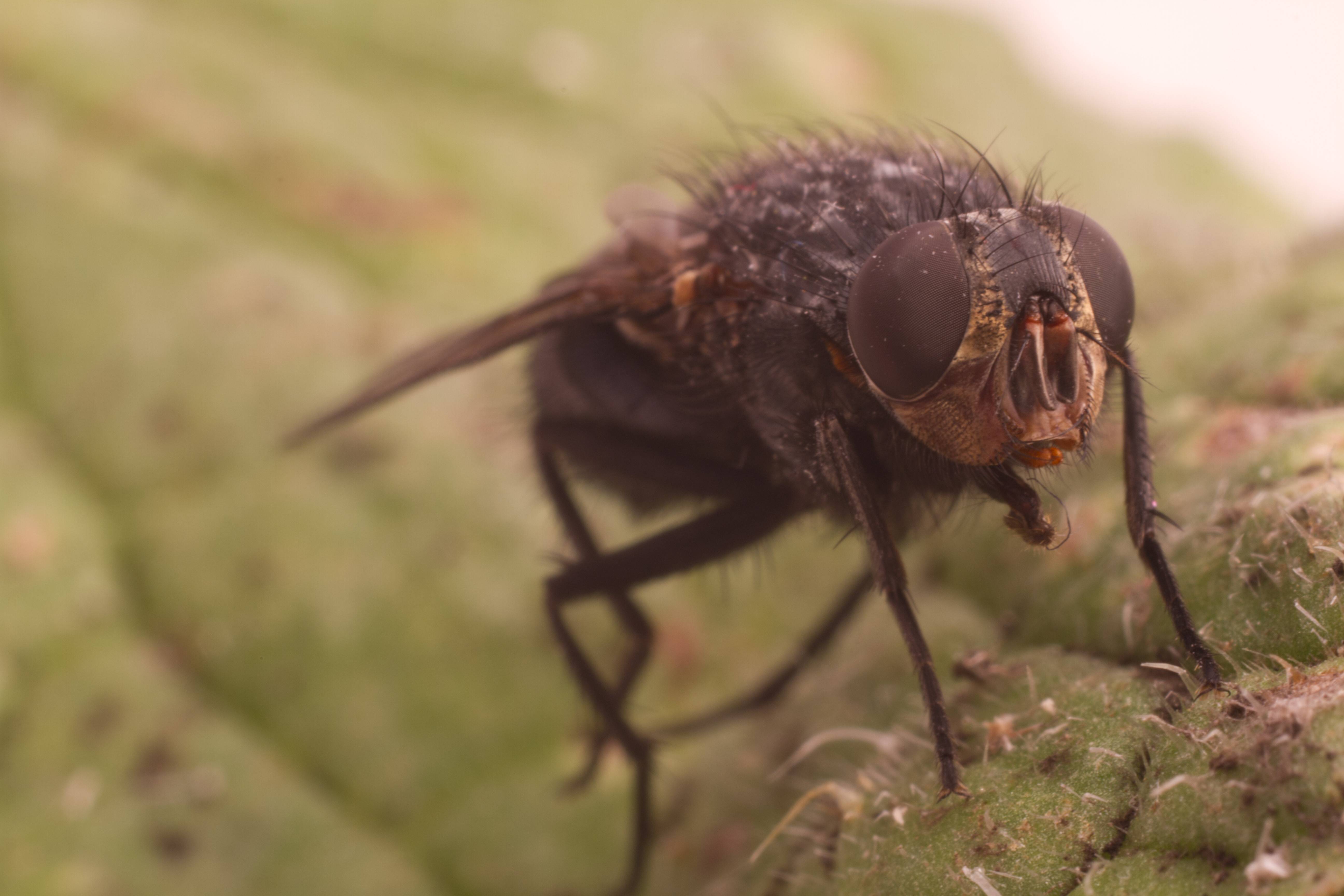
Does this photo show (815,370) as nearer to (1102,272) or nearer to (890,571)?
(890,571)

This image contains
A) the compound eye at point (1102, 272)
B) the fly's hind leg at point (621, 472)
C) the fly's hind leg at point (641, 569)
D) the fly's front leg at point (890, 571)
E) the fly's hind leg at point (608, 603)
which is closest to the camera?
the fly's front leg at point (890, 571)

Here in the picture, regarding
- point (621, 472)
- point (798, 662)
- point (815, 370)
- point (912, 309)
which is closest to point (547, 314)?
point (621, 472)

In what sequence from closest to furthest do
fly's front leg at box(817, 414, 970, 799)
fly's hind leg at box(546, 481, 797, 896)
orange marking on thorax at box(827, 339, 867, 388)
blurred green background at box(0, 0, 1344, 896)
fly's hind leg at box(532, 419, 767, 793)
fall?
fly's front leg at box(817, 414, 970, 799)
orange marking on thorax at box(827, 339, 867, 388)
blurred green background at box(0, 0, 1344, 896)
fly's hind leg at box(546, 481, 797, 896)
fly's hind leg at box(532, 419, 767, 793)

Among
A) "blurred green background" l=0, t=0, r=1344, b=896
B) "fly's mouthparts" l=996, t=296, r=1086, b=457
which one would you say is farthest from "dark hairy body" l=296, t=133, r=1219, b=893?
"blurred green background" l=0, t=0, r=1344, b=896

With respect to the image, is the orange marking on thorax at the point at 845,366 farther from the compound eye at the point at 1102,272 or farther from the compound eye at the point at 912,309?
the compound eye at the point at 1102,272

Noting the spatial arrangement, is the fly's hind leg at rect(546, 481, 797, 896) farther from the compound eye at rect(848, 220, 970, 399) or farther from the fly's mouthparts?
the fly's mouthparts

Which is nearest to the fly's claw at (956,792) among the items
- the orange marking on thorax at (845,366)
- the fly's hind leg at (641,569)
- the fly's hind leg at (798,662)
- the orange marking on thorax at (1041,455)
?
the orange marking on thorax at (1041,455)
